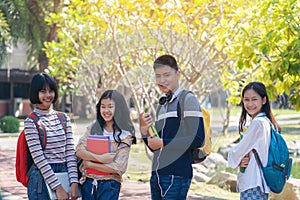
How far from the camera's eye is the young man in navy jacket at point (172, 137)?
150 inches

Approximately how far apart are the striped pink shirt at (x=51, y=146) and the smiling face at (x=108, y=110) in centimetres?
28

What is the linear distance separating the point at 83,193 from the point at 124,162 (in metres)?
0.39

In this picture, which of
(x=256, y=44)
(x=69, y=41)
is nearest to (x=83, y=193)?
(x=256, y=44)

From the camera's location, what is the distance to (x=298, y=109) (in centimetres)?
612

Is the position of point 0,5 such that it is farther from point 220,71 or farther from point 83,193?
point 83,193

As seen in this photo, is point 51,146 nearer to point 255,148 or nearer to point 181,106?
point 181,106

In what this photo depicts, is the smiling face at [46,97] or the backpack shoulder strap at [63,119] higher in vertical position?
the smiling face at [46,97]

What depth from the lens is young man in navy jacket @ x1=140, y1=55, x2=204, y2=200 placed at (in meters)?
3.81

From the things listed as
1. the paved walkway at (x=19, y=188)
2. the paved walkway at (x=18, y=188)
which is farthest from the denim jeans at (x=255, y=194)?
the paved walkway at (x=18, y=188)

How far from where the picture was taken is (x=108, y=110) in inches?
165

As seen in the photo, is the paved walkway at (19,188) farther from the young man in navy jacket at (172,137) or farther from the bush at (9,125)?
the bush at (9,125)

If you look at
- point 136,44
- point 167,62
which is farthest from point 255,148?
point 136,44

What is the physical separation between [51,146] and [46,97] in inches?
14.7

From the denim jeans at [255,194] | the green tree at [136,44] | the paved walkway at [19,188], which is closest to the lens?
the denim jeans at [255,194]
